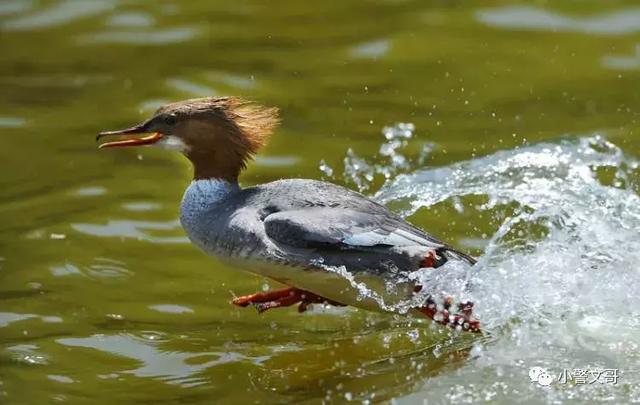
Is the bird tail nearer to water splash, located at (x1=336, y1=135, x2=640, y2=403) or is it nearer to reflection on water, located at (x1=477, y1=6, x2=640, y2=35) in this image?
water splash, located at (x1=336, y1=135, x2=640, y2=403)

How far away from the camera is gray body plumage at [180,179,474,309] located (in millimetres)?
6098

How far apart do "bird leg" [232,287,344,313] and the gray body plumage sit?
0.51 feet

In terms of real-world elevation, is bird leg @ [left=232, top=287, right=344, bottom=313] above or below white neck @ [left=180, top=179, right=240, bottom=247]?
below

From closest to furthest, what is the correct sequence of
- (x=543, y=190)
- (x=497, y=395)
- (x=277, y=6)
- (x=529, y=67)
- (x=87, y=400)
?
(x=497, y=395)
(x=87, y=400)
(x=543, y=190)
(x=529, y=67)
(x=277, y=6)

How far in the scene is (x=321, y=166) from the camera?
27.4ft

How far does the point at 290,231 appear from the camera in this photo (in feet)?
20.0

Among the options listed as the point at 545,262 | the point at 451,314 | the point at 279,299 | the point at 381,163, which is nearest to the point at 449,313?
the point at 451,314

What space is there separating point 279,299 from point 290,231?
1.46ft

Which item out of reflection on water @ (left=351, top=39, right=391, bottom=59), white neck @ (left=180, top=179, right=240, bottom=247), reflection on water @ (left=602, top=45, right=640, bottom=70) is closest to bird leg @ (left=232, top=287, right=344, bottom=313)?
white neck @ (left=180, top=179, right=240, bottom=247)

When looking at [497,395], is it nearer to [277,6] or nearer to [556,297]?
[556,297]

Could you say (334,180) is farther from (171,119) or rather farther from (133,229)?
(171,119)

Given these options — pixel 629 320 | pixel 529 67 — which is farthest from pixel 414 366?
pixel 529 67

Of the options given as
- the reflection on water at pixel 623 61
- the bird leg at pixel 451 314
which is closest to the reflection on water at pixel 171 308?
the bird leg at pixel 451 314

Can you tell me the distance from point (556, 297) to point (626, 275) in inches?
14.2
